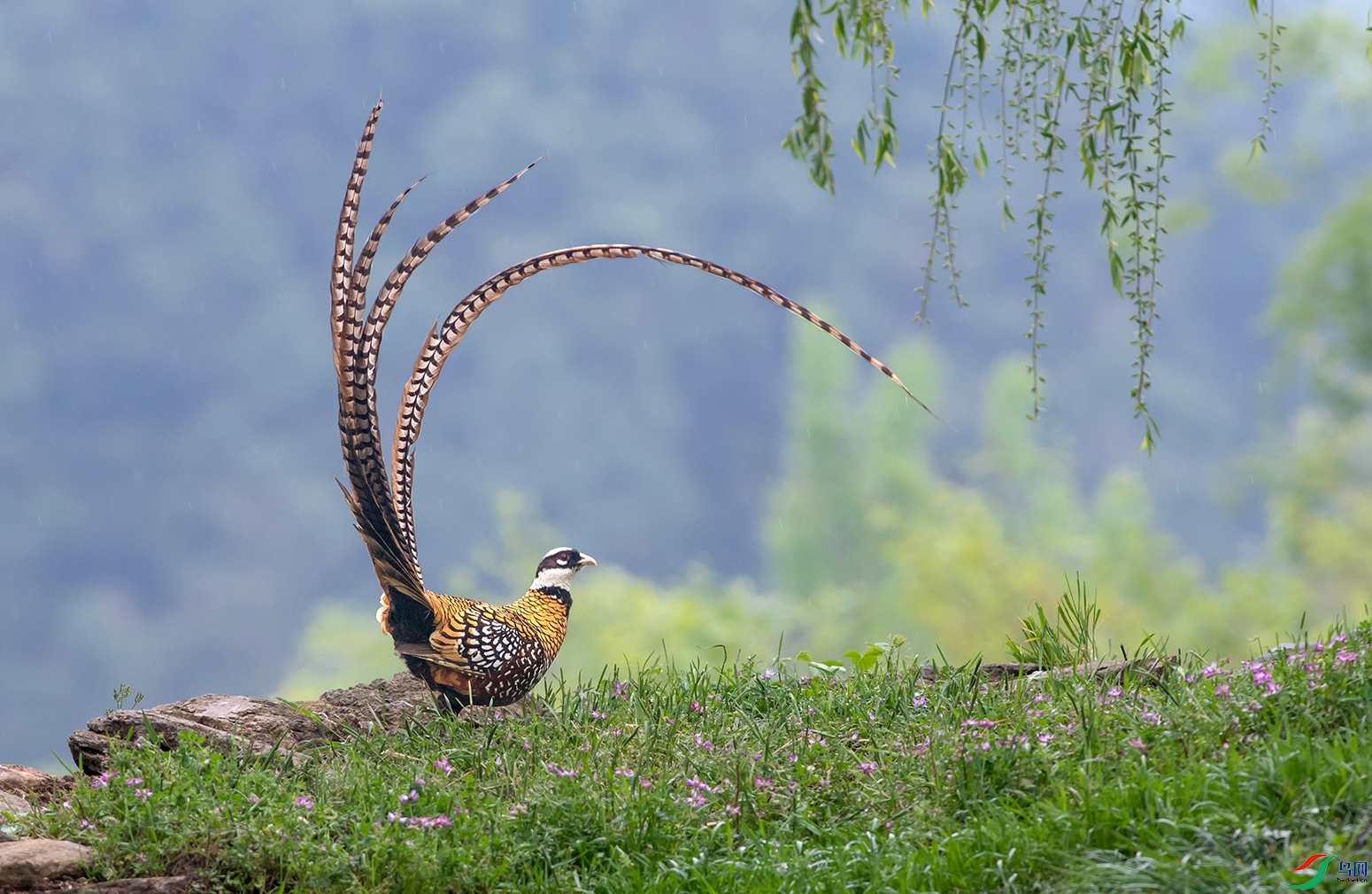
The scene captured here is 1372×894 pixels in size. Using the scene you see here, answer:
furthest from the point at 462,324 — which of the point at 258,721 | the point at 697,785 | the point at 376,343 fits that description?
the point at 697,785

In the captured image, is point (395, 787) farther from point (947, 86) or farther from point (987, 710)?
point (947, 86)

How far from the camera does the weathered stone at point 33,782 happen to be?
4.17 metres

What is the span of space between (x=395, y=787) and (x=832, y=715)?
65.6 inches

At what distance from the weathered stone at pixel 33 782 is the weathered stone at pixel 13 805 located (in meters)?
0.04

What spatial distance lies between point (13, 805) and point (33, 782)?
0.36m

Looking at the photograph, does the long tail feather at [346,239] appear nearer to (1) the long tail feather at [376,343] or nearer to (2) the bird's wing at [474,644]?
(1) the long tail feather at [376,343]

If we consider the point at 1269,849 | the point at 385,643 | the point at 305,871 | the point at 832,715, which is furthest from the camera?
the point at 385,643

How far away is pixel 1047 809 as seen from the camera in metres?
2.96

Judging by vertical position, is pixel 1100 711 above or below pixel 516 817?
above

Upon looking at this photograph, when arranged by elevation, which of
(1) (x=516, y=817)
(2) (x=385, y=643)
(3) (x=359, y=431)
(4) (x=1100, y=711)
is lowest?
(1) (x=516, y=817)

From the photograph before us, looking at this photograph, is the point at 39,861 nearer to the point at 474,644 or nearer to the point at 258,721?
the point at 258,721

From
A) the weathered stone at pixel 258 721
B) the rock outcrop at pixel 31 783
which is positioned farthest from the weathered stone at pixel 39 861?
the rock outcrop at pixel 31 783

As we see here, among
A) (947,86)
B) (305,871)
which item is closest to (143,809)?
(305,871)

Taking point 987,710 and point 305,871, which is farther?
point 987,710
